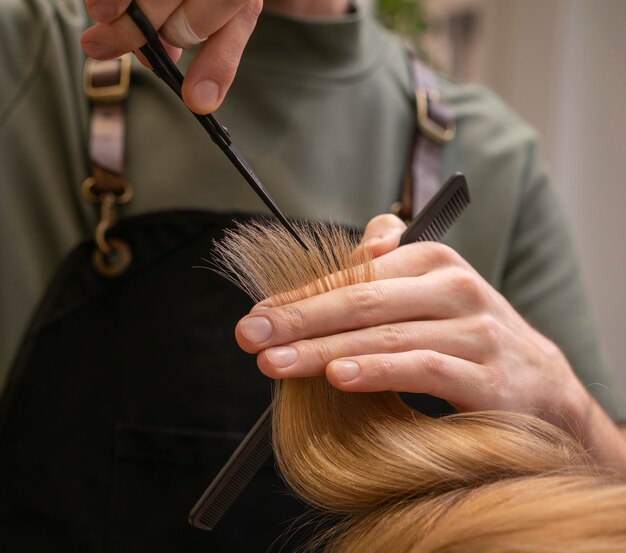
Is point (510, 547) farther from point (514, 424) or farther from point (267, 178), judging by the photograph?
point (267, 178)

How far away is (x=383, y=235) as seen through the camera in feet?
1.82

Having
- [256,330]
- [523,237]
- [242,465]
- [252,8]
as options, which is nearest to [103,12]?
[252,8]

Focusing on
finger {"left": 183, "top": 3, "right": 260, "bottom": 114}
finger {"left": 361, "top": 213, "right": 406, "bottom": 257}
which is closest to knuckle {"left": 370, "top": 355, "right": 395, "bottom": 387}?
finger {"left": 361, "top": 213, "right": 406, "bottom": 257}

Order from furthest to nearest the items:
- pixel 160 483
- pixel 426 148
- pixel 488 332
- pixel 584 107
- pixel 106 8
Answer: pixel 584 107, pixel 426 148, pixel 160 483, pixel 488 332, pixel 106 8

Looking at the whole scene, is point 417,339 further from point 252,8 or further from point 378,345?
point 252,8

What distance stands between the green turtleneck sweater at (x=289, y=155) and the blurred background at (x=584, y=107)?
25.1 inches

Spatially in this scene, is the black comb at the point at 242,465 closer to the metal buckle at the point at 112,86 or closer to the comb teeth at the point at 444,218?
the comb teeth at the point at 444,218

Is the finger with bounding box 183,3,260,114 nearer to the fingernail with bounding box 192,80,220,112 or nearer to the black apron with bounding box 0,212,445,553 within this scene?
the fingernail with bounding box 192,80,220,112

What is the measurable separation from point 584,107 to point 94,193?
3.75ft

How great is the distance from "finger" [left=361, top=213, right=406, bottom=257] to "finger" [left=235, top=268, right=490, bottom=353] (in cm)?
4

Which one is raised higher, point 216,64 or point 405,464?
point 216,64

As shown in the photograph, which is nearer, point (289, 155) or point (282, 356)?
point (282, 356)

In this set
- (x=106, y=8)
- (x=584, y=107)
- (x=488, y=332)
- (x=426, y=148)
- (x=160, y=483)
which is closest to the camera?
(x=106, y=8)

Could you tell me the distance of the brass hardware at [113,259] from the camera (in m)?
0.72
